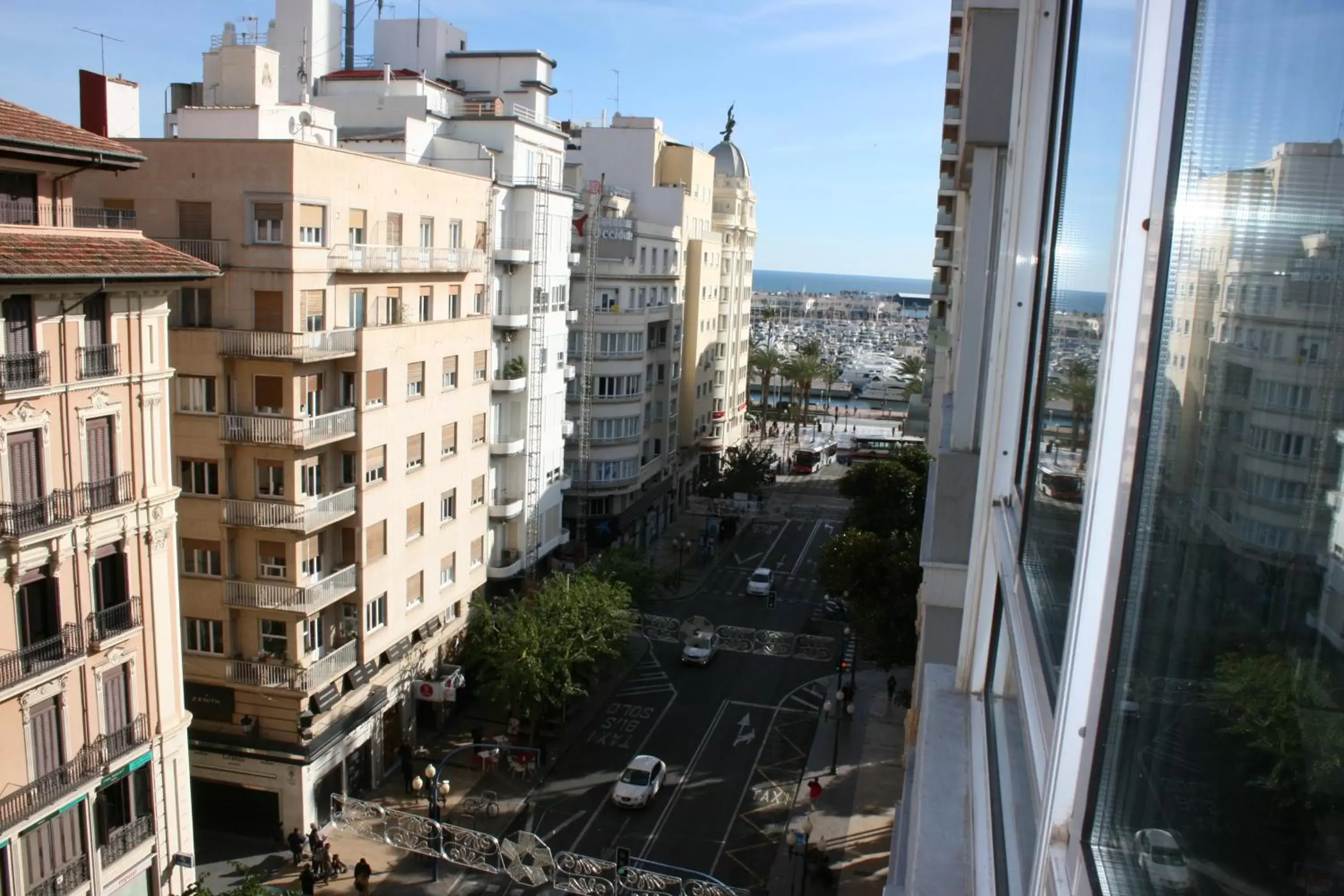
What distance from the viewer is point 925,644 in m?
7.90

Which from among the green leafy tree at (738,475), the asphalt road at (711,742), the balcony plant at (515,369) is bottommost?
the asphalt road at (711,742)

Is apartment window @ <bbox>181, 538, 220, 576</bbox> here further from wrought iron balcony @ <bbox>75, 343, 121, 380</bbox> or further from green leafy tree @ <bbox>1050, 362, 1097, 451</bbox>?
green leafy tree @ <bbox>1050, 362, 1097, 451</bbox>

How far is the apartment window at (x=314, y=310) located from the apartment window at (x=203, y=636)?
266 inches

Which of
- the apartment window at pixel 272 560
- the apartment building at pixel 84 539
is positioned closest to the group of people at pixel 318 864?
the apartment building at pixel 84 539

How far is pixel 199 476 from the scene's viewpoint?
23.1m

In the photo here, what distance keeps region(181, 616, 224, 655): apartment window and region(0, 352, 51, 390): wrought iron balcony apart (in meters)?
9.04

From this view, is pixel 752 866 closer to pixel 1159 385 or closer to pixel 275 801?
pixel 275 801

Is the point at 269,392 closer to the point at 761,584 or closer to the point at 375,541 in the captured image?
the point at 375,541

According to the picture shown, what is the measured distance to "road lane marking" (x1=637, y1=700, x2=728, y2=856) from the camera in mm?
24062

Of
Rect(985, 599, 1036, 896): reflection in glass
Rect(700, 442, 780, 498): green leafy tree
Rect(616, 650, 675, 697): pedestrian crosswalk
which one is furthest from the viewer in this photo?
Rect(700, 442, 780, 498): green leafy tree

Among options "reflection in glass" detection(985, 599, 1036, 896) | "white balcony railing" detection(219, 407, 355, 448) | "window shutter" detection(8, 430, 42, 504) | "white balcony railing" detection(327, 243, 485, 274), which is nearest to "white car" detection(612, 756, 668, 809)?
"white balcony railing" detection(219, 407, 355, 448)

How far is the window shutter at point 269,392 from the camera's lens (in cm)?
2281

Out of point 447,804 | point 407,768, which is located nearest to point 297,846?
point 447,804

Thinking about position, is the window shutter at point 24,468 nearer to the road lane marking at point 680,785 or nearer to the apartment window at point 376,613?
the apartment window at point 376,613
